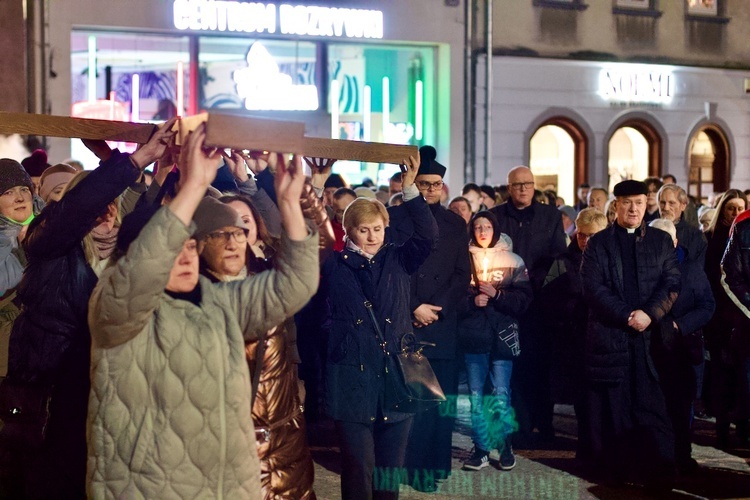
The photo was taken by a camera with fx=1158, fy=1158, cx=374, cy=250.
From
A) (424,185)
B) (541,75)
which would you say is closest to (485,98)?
(541,75)

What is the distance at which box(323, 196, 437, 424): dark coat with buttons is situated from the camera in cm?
598

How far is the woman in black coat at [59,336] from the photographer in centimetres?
464

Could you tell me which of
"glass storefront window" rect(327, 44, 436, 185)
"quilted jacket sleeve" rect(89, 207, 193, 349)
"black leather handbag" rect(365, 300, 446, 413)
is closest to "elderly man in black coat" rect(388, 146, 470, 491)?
"black leather handbag" rect(365, 300, 446, 413)

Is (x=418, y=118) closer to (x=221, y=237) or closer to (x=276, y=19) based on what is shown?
(x=276, y=19)

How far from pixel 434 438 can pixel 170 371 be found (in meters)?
4.70

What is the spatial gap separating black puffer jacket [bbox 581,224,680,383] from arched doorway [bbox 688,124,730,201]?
18.1 metres

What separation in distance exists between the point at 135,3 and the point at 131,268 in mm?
17110

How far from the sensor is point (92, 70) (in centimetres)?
1958

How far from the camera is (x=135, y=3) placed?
1962 centimetres

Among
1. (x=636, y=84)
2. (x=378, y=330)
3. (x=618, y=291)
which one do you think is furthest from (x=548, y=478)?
(x=636, y=84)

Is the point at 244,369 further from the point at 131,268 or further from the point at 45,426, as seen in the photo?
the point at 45,426

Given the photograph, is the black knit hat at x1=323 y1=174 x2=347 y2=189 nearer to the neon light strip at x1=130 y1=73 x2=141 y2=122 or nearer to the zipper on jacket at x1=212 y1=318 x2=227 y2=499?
the zipper on jacket at x1=212 y1=318 x2=227 y2=499

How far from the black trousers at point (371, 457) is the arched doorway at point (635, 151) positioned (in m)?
18.8

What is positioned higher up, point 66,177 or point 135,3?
point 135,3
